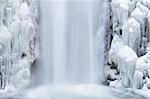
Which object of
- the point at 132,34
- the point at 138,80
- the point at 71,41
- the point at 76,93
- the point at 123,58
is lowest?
the point at 76,93

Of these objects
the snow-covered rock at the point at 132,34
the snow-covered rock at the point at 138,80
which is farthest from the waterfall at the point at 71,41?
the snow-covered rock at the point at 138,80

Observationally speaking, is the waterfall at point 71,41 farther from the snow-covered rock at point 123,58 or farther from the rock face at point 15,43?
the snow-covered rock at point 123,58

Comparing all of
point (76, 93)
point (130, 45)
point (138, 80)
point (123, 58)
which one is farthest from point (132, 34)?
point (76, 93)

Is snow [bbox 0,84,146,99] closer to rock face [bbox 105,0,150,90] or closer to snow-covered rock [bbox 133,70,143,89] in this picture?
snow-covered rock [bbox 133,70,143,89]

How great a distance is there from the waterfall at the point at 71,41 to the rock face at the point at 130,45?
1668 millimetres

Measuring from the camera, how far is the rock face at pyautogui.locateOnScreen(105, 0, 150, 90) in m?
17.2

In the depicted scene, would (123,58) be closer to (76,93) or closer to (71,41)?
(76,93)

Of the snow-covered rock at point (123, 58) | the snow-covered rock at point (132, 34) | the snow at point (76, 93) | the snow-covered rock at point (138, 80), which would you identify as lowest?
the snow at point (76, 93)

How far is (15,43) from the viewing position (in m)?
18.1

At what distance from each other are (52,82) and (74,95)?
12.9ft

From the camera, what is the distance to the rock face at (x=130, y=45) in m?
17.2

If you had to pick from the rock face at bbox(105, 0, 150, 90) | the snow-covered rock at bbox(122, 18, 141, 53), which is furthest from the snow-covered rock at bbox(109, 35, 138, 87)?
the snow-covered rock at bbox(122, 18, 141, 53)

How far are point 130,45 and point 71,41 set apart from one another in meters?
4.23

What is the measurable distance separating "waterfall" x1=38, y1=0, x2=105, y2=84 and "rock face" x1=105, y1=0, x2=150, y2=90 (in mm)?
1668
